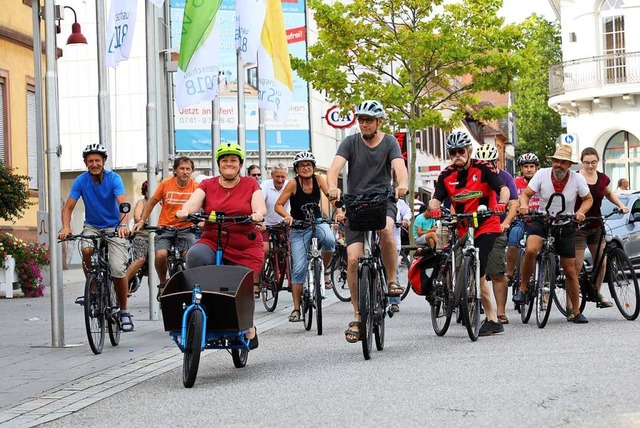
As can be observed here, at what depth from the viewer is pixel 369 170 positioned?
38.5 ft

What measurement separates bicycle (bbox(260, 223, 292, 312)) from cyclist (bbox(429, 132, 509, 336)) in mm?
3818

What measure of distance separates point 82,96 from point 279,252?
108 ft

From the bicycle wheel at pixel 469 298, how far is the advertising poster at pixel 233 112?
33967mm

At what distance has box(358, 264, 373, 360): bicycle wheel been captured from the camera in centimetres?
1077

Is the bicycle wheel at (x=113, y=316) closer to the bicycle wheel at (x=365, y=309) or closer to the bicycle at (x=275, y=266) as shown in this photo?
the bicycle wheel at (x=365, y=309)

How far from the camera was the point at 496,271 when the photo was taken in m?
13.5

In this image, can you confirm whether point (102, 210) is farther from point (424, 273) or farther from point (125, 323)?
point (424, 273)

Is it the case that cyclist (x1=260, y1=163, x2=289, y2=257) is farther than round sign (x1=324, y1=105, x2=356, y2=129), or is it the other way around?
round sign (x1=324, y1=105, x2=356, y2=129)

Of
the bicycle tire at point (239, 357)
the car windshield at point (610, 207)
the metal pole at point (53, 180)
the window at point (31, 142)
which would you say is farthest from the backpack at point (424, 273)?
the window at point (31, 142)

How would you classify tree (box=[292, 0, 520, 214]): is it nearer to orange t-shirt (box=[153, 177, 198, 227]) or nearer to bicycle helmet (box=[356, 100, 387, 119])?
orange t-shirt (box=[153, 177, 198, 227])

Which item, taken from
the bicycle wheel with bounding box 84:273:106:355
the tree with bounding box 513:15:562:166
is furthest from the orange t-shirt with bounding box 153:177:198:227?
the tree with bounding box 513:15:562:166

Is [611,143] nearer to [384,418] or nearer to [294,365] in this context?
[294,365]

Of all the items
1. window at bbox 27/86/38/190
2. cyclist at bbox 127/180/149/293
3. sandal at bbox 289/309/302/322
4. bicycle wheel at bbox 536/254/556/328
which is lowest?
sandal at bbox 289/309/302/322

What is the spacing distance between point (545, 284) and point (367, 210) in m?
3.26
